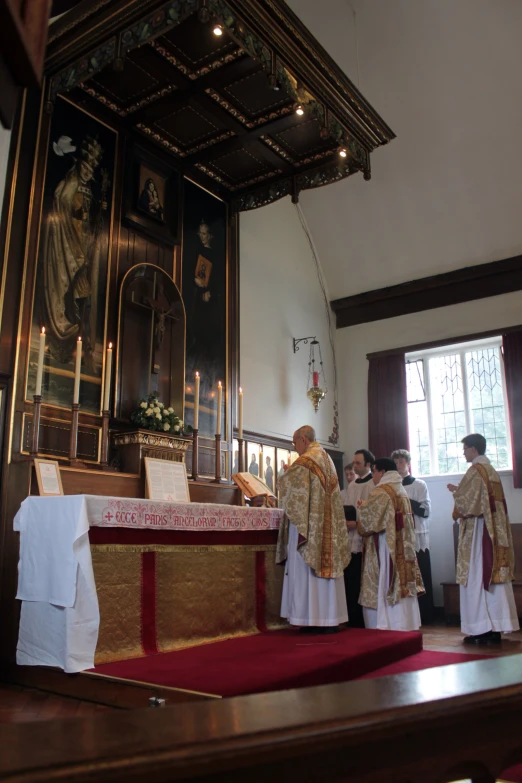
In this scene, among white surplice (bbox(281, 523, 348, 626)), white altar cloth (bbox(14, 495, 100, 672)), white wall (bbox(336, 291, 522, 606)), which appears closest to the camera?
white altar cloth (bbox(14, 495, 100, 672))

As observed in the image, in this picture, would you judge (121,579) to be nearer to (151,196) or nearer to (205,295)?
(205,295)

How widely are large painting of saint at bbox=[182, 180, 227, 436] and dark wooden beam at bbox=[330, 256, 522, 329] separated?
380 cm

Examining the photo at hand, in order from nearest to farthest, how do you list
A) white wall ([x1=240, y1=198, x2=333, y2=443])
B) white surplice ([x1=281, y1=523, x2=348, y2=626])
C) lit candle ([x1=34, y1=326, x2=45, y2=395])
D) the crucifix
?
white surplice ([x1=281, y1=523, x2=348, y2=626]) → lit candle ([x1=34, y1=326, x2=45, y2=395]) → the crucifix → white wall ([x1=240, y1=198, x2=333, y2=443])

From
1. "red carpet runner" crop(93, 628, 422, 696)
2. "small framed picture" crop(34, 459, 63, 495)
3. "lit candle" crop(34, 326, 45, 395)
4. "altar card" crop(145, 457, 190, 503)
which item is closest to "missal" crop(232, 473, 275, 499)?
"altar card" crop(145, 457, 190, 503)

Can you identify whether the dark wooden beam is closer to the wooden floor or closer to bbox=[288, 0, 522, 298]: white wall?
bbox=[288, 0, 522, 298]: white wall

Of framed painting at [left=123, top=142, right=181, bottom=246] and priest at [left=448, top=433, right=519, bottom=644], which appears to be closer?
priest at [left=448, top=433, right=519, bottom=644]

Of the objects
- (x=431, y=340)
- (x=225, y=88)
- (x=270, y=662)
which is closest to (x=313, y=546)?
(x=270, y=662)

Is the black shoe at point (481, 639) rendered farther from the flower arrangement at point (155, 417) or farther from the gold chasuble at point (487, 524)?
the flower arrangement at point (155, 417)

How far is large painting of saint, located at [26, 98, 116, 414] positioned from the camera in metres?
6.14

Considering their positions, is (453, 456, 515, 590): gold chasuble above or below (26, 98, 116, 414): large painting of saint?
below

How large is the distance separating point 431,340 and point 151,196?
18.0ft

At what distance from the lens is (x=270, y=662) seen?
383 cm

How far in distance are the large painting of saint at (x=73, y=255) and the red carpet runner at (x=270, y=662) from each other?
2.78 meters

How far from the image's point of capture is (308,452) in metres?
5.64
